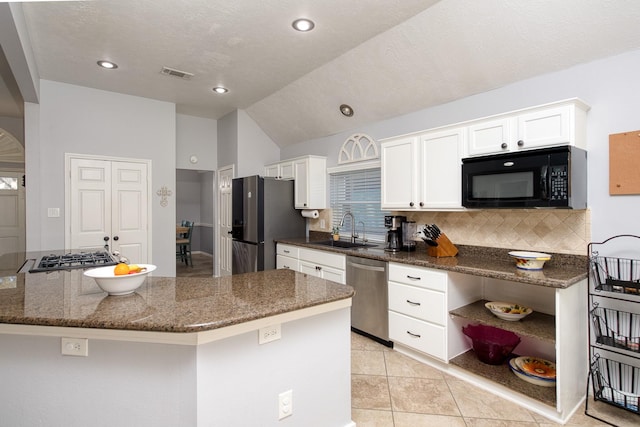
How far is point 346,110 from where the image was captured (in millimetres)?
3994

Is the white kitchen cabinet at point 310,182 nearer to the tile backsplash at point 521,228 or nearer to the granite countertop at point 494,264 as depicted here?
the granite countertop at point 494,264

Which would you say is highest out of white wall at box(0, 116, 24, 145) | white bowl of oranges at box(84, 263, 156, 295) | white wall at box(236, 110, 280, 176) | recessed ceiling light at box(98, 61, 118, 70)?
recessed ceiling light at box(98, 61, 118, 70)

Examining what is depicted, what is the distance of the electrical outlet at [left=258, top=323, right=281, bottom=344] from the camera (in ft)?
4.88

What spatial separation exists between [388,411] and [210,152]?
4.92 meters

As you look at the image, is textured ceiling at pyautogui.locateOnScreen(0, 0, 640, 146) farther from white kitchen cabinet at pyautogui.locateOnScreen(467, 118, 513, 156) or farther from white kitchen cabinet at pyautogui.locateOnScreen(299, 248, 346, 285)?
white kitchen cabinet at pyautogui.locateOnScreen(299, 248, 346, 285)

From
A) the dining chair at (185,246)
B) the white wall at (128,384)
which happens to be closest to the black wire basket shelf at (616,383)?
the white wall at (128,384)

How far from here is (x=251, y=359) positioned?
4.80ft

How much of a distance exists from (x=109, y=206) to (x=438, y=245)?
417 cm

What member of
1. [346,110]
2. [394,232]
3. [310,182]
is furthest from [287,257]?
[346,110]

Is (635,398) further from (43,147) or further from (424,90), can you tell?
(43,147)

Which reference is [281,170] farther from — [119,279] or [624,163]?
[624,163]

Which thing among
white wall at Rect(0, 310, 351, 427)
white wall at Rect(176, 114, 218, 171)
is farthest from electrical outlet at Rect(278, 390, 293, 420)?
white wall at Rect(176, 114, 218, 171)

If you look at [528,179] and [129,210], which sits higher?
[528,179]

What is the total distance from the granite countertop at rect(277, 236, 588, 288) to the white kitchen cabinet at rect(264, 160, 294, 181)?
1.88 m
